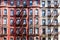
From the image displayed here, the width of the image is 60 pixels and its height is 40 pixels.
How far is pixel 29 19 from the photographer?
1772 inches

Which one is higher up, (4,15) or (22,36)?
(4,15)

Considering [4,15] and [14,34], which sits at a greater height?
[4,15]

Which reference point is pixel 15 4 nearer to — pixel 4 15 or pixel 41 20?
pixel 4 15

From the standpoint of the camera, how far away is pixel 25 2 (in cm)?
4531

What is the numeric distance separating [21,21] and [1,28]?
4.75 meters

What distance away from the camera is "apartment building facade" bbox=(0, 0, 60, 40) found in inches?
1754

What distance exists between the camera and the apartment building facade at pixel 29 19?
44562mm

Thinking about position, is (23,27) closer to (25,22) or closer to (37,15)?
(25,22)

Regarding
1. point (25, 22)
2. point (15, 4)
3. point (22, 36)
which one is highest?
Result: point (15, 4)

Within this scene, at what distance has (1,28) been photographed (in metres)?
44.6

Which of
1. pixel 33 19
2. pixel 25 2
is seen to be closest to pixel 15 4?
pixel 25 2

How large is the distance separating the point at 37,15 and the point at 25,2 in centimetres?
404

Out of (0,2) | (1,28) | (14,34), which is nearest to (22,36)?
(14,34)

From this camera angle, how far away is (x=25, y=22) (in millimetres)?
44969
